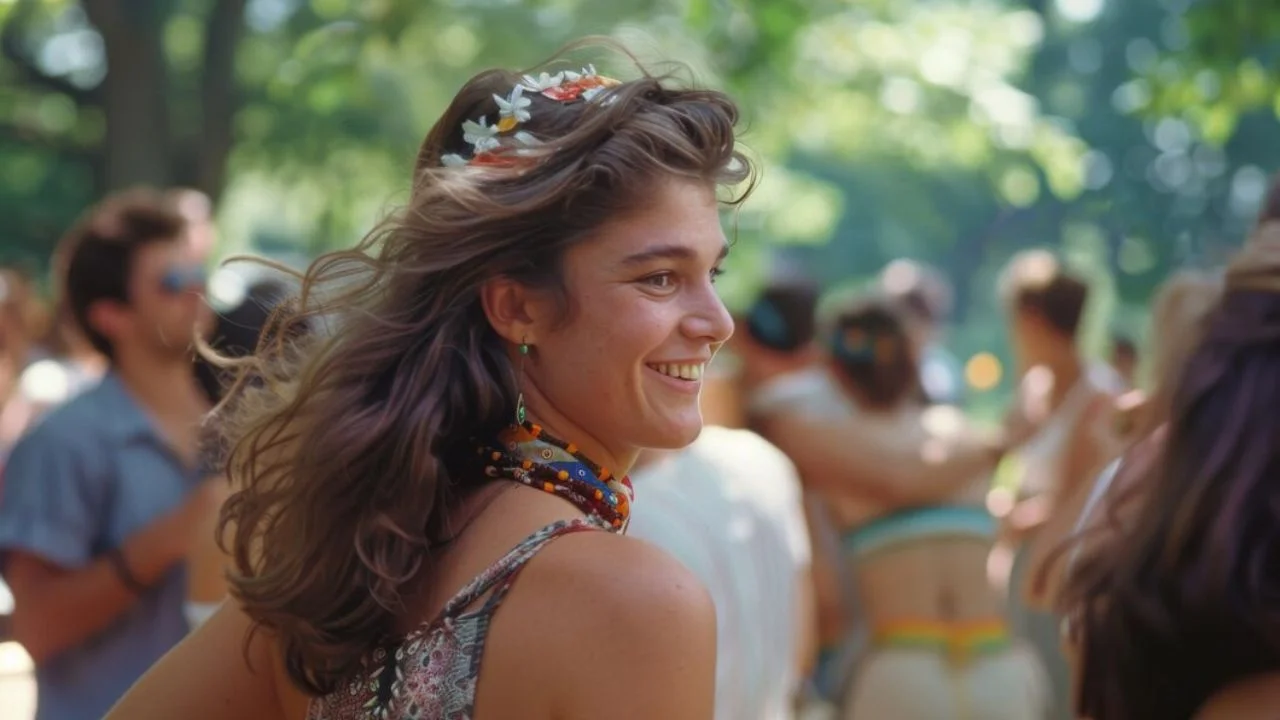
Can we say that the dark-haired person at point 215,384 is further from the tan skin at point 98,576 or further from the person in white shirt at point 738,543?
the person in white shirt at point 738,543

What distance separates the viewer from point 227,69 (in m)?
12.6

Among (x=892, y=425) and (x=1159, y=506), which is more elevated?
(x=1159, y=506)

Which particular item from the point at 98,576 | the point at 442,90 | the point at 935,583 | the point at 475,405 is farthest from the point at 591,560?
the point at 442,90

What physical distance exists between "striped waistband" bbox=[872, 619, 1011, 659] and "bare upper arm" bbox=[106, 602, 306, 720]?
440cm

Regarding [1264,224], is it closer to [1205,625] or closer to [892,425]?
[1205,625]

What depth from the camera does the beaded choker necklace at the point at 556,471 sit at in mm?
1991

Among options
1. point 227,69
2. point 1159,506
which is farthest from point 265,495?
point 227,69

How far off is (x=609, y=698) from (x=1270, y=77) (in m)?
6.24

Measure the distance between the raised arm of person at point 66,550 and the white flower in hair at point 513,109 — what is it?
2066mm

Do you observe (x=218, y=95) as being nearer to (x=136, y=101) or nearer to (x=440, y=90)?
(x=136, y=101)

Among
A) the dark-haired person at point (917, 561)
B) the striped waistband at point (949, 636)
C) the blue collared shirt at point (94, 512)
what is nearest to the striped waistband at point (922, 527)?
the dark-haired person at point (917, 561)

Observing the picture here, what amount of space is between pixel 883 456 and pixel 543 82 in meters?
4.20

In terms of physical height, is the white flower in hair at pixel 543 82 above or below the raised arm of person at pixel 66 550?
above

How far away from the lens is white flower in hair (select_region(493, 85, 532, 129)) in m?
2.12
